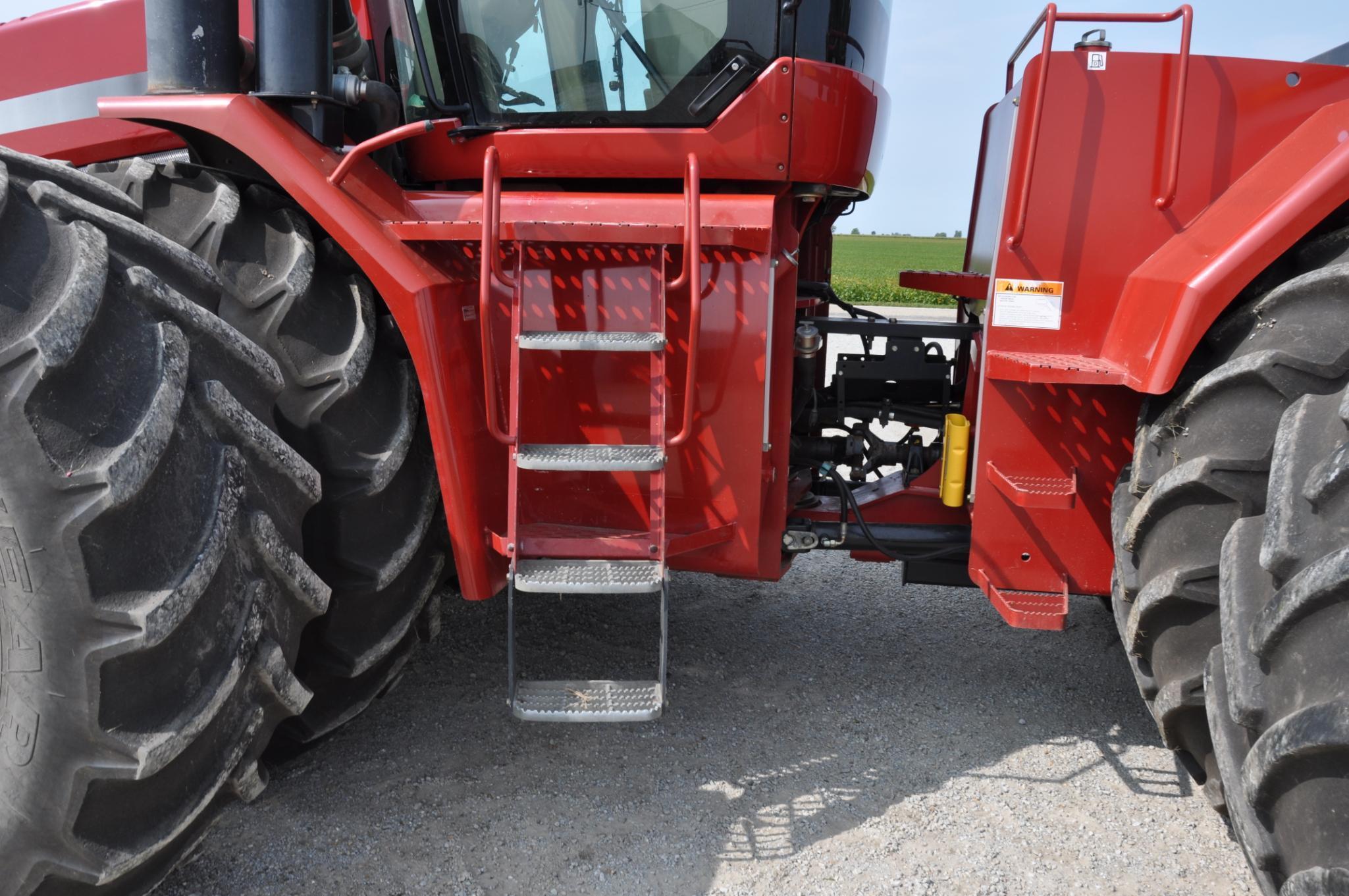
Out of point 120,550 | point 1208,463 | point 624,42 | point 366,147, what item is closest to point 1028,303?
point 1208,463

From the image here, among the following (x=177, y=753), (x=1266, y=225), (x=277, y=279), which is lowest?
(x=177, y=753)

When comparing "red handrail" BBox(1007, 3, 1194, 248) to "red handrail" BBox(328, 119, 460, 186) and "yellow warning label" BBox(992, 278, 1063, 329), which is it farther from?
"red handrail" BBox(328, 119, 460, 186)

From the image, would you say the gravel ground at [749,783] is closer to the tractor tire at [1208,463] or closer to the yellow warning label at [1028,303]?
the tractor tire at [1208,463]

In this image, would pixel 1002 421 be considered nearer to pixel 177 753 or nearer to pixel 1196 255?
pixel 1196 255

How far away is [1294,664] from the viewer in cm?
143

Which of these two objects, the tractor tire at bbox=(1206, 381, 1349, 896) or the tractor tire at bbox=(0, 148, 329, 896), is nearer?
the tractor tire at bbox=(1206, 381, 1349, 896)

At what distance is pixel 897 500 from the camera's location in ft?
8.96

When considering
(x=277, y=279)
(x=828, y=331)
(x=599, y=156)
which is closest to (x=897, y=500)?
(x=828, y=331)

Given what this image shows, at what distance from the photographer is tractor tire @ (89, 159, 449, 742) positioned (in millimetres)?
1979

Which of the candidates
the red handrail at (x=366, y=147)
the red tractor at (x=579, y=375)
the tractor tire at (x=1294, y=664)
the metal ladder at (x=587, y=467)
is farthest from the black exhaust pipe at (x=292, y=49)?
the tractor tire at (x=1294, y=664)

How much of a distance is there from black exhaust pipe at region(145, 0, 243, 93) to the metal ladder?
696 mm

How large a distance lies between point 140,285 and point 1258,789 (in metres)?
2.02

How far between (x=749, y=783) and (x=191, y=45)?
224 centimetres

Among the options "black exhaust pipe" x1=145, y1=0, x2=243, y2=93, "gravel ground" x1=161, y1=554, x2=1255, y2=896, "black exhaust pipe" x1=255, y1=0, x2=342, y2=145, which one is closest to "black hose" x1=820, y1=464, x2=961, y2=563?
"gravel ground" x1=161, y1=554, x2=1255, y2=896
